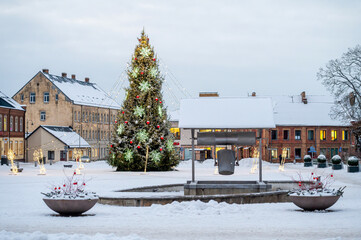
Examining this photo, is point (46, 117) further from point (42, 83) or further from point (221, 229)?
point (221, 229)

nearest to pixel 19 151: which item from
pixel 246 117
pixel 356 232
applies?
pixel 246 117

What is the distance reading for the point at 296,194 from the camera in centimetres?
1747

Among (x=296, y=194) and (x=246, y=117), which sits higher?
(x=246, y=117)

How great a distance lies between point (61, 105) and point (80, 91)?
6.11 metres

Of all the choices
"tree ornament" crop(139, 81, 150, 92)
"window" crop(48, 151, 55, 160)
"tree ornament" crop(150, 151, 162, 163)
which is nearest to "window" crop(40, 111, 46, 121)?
"window" crop(48, 151, 55, 160)

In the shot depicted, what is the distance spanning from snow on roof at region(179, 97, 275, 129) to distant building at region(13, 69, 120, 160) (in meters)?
58.4

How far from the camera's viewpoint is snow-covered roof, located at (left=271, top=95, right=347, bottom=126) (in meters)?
81.8

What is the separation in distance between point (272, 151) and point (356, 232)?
2710 inches

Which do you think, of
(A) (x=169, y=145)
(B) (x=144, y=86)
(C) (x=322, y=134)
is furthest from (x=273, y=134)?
(B) (x=144, y=86)

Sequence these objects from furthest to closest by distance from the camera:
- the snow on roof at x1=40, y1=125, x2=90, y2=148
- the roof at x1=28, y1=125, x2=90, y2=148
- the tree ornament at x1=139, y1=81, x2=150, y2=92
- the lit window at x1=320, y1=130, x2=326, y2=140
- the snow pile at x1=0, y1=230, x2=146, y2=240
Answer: the lit window at x1=320, y1=130, x2=326, y2=140, the snow on roof at x1=40, y1=125, x2=90, y2=148, the roof at x1=28, y1=125, x2=90, y2=148, the tree ornament at x1=139, y1=81, x2=150, y2=92, the snow pile at x1=0, y1=230, x2=146, y2=240

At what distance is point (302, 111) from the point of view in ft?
274

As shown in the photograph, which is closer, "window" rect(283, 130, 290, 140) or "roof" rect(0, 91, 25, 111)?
"roof" rect(0, 91, 25, 111)

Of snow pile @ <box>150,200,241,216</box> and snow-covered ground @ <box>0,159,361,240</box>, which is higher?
snow pile @ <box>150,200,241,216</box>

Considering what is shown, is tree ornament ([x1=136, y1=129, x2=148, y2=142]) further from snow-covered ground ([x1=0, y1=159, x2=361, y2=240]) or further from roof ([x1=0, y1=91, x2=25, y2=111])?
roof ([x1=0, y1=91, x2=25, y2=111])
